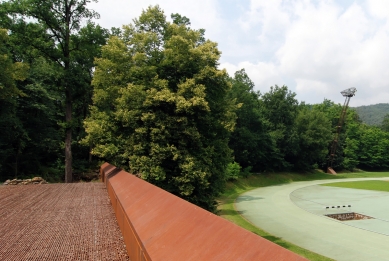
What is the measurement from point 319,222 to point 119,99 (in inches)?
745

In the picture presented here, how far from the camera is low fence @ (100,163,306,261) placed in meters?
2.10

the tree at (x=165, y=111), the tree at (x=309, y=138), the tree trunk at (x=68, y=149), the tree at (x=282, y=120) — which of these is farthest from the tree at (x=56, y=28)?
the tree at (x=309, y=138)

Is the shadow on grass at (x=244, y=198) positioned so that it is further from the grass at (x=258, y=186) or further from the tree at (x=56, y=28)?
the tree at (x=56, y=28)

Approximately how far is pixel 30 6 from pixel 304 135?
5029cm

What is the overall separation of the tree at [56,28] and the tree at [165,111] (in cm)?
710

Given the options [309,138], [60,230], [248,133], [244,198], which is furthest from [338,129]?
[60,230]

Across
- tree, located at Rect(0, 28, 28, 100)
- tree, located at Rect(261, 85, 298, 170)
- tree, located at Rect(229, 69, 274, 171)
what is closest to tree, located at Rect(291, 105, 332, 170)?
tree, located at Rect(261, 85, 298, 170)

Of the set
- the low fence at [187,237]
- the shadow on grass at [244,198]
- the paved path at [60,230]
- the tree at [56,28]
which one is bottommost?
the shadow on grass at [244,198]

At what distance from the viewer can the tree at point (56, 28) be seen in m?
23.2

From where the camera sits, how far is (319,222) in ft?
82.3

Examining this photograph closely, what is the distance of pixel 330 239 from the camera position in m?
20.1

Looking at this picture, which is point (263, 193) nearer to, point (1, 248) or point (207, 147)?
point (207, 147)

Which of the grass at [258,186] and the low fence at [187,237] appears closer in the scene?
the low fence at [187,237]

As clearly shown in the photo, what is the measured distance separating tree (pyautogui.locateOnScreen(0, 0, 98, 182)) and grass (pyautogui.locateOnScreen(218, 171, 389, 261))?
1424 cm
